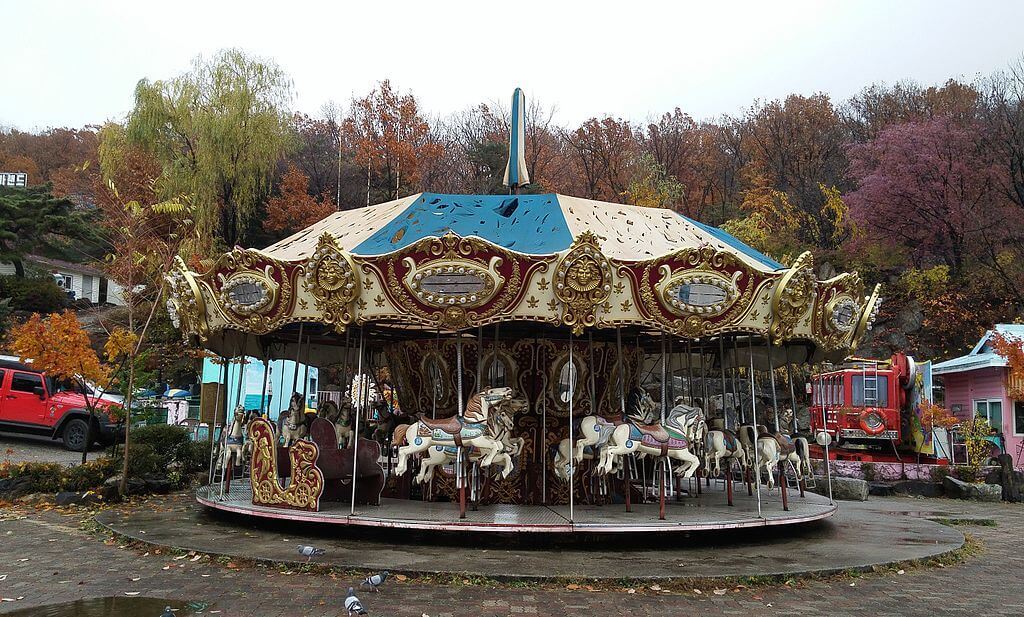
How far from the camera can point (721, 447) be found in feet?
37.3

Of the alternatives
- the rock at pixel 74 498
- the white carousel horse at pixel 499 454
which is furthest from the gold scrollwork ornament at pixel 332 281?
the rock at pixel 74 498

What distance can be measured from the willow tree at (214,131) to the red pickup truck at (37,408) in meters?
10.7

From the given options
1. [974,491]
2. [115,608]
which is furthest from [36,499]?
[974,491]

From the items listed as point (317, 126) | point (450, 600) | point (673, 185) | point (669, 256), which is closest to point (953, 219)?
point (673, 185)

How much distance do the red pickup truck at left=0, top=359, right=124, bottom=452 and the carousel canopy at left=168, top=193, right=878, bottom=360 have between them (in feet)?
39.3

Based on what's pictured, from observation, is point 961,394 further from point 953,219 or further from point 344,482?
point 344,482

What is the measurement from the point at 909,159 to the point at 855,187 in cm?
906

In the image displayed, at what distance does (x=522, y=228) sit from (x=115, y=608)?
6583 millimetres

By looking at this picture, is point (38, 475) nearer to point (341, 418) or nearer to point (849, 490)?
point (341, 418)

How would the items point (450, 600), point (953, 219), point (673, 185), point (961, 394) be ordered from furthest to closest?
point (673, 185), point (953, 219), point (961, 394), point (450, 600)

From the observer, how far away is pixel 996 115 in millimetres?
33688

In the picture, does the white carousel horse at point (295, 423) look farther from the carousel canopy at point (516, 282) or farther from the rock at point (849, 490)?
the rock at point (849, 490)

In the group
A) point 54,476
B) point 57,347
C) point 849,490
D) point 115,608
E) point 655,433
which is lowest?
point 115,608

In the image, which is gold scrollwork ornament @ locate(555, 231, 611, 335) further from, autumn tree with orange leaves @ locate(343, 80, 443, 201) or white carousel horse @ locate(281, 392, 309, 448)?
autumn tree with orange leaves @ locate(343, 80, 443, 201)
